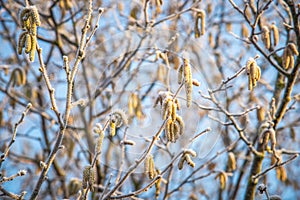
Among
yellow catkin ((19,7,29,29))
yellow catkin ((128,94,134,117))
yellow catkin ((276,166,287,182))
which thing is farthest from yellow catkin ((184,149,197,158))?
yellow catkin ((276,166,287,182))

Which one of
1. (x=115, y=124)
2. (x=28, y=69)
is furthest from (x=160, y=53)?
(x=28, y=69)

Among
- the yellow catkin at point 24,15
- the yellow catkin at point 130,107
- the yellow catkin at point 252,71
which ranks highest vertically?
Result: the yellow catkin at point 24,15

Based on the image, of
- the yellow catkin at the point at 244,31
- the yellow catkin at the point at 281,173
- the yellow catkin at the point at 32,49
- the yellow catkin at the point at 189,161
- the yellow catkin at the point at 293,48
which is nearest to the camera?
the yellow catkin at the point at 32,49

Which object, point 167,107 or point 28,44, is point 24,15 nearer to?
point 28,44

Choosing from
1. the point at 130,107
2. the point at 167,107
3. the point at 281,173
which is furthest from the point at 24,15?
the point at 281,173

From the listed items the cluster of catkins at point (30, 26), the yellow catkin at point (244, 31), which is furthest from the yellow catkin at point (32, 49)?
the yellow catkin at point (244, 31)

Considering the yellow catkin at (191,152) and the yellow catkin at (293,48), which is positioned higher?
the yellow catkin at (293,48)

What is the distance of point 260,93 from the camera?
485 cm

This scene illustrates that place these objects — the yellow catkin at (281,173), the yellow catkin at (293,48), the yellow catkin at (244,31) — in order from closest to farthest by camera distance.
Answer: the yellow catkin at (293,48) < the yellow catkin at (281,173) < the yellow catkin at (244,31)

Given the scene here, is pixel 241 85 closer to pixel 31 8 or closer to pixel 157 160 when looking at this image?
pixel 157 160

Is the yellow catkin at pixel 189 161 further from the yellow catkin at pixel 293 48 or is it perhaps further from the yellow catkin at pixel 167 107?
the yellow catkin at pixel 293 48

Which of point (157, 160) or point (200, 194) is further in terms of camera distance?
point (200, 194)

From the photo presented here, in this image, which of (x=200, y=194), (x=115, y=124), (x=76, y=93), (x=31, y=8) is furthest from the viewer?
(x=200, y=194)

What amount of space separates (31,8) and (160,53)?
1136mm
